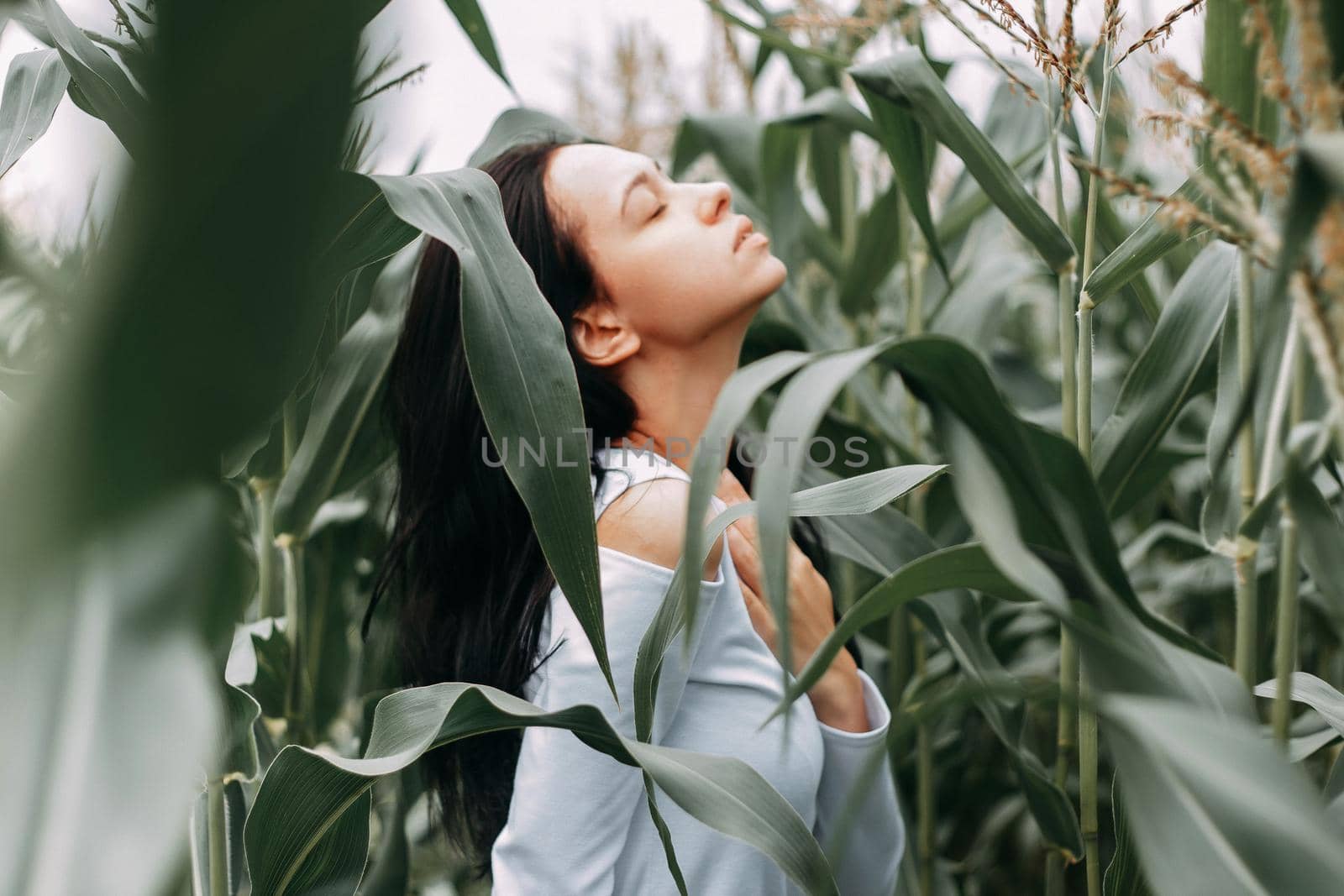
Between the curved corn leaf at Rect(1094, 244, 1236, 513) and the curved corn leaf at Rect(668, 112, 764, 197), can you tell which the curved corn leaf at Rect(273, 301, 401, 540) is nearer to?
the curved corn leaf at Rect(668, 112, 764, 197)

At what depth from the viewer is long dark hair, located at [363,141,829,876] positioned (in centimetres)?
69

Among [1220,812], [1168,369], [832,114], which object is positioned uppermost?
[832,114]

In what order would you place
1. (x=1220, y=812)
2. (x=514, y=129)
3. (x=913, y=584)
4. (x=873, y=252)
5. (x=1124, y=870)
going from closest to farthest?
1. (x=1220, y=812)
2. (x=913, y=584)
3. (x=1124, y=870)
4. (x=514, y=129)
5. (x=873, y=252)

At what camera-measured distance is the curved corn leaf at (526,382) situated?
0.43 m

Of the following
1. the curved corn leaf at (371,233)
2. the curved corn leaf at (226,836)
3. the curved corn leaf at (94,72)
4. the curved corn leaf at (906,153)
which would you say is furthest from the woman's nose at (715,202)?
the curved corn leaf at (226,836)

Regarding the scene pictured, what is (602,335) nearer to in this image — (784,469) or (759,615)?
(759,615)

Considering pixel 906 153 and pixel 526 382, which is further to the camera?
pixel 906 153

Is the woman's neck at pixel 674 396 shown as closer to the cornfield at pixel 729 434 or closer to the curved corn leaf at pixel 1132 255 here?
the cornfield at pixel 729 434

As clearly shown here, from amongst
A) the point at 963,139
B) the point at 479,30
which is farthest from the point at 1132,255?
the point at 479,30

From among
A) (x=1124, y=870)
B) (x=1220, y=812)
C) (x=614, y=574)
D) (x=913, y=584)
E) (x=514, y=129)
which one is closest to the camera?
(x=1220, y=812)

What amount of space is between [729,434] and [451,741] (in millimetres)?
233

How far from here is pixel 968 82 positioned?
1292 millimetres

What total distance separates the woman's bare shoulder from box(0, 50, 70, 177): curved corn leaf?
369 millimetres

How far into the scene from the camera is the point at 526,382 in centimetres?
44
